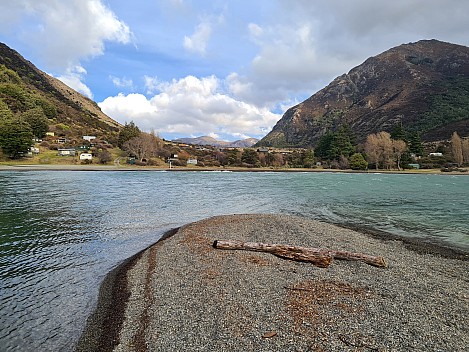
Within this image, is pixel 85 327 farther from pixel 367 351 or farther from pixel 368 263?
pixel 368 263

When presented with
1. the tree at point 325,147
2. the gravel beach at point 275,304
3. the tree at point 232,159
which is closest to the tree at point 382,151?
the tree at point 325,147

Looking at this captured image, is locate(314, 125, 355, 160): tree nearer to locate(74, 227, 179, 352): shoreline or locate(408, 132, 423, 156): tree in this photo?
locate(408, 132, 423, 156): tree

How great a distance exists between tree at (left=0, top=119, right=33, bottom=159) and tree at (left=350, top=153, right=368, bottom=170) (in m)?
112

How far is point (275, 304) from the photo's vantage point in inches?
304

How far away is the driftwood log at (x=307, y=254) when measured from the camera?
436 inches

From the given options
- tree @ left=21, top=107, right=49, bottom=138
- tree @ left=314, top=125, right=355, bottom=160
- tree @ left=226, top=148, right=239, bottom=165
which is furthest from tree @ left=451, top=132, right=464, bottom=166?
tree @ left=21, top=107, right=49, bottom=138

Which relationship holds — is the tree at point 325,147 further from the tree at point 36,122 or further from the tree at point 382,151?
the tree at point 36,122

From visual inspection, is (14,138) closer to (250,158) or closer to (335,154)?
(250,158)

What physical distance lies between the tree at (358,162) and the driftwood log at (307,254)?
112499mm

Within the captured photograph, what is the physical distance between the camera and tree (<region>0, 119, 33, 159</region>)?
85.9 meters

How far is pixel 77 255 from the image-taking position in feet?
42.1

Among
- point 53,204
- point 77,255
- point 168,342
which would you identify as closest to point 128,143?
point 53,204

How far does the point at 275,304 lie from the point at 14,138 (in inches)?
4040

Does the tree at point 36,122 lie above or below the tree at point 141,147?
above
